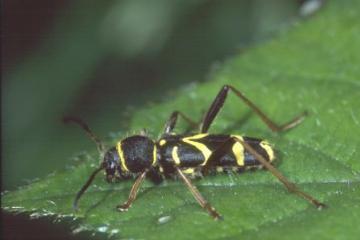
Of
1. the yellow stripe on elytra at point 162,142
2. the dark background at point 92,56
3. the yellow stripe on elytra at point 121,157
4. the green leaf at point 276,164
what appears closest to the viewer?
the green leaf at point 276,164

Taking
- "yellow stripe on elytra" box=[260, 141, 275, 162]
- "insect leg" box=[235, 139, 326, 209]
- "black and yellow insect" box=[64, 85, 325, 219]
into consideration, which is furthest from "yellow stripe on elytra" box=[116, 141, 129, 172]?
"yellow stripe on elytra" box=[260, 141, 275, 162]

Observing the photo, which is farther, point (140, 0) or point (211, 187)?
point (140, 0)

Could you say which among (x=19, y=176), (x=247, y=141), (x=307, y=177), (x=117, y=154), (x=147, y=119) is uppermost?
(x=19, y=176)

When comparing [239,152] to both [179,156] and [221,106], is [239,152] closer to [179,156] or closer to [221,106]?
[179,156]

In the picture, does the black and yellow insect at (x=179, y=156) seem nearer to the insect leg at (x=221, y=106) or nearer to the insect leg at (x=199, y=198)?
the insect leg at (x=199, y=198)

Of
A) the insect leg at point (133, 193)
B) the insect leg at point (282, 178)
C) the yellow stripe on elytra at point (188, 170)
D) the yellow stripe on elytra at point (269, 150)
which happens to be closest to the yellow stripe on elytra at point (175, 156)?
the yellow stripe on elytra at point (188, 170)

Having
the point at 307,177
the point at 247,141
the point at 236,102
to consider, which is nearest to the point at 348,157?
the point at 307,177

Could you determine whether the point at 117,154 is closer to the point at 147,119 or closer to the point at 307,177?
the point at 147,119
